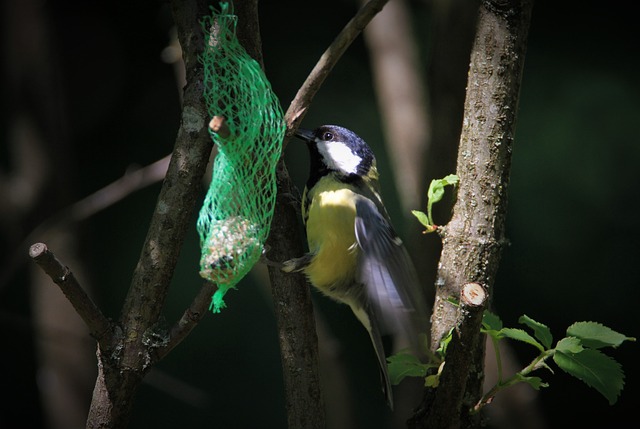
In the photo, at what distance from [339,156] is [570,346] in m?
1.13

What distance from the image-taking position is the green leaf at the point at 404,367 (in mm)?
1887

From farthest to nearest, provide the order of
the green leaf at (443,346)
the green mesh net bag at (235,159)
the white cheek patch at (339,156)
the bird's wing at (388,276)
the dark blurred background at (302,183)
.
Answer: the dark blurred background at (302,183) < the white cheek patch at (339,156) < the bird's wing at (388,276) < the green leaf at (443,346) < the green mesh net bag at (235,159)

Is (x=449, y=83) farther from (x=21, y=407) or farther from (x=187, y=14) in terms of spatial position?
(x=21, y=407)

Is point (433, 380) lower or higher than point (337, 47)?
lower

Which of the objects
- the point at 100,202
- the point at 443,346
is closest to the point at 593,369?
the point at 443,346

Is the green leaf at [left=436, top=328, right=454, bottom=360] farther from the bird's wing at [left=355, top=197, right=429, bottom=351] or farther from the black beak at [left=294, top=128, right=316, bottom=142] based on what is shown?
the black beak at [left=294, top=128, right=316, bottom=142]

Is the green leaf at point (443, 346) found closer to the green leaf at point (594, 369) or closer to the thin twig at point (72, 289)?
the green leaf at point (594, 369)

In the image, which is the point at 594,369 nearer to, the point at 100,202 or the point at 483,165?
the point at 483,165

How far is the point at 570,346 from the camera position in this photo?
1.69m

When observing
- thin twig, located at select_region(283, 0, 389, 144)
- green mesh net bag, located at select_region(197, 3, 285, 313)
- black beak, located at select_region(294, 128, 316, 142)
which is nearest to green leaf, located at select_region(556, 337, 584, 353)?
green mesh net bag, located at select_region(197, 3, 285, 313)

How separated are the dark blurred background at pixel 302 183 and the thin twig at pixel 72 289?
2393mm

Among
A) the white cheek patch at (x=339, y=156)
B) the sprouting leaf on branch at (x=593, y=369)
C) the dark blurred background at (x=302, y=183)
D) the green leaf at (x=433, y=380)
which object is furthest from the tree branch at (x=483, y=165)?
the dark blurred background at (x=302, y=183)

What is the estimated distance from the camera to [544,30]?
15.1ft

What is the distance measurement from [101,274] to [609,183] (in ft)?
9.46
